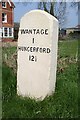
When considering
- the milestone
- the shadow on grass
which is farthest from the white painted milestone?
the shadow on grass

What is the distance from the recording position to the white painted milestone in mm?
6125

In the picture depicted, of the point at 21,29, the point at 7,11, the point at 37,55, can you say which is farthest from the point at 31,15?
the point at 7,11

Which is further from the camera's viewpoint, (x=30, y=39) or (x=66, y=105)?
(x=30, y=39)

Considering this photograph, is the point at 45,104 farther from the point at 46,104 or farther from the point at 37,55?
the point at 37,55

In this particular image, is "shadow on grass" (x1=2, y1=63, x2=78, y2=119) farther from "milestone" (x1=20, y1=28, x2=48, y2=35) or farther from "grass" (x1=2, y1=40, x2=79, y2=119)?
"milestone" (x1=20, y1=28, x2=48, y2=35)

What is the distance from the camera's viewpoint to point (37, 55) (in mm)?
6301

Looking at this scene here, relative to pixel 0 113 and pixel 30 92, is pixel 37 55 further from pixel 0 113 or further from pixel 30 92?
pixel 0 113

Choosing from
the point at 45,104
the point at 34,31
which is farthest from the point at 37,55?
the point at 45,104

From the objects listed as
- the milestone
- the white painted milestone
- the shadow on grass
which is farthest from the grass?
the milestone

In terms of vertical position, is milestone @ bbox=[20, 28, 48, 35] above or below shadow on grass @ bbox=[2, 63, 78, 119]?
above

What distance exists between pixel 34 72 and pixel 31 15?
111cm

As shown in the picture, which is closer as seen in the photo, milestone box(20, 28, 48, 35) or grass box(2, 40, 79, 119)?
grass box(2, 40, 79, 119)

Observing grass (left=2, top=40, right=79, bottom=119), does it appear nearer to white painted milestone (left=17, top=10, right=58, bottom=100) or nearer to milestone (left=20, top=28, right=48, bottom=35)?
white painted milestone (left=17, top=10, right=58, bottom=100)

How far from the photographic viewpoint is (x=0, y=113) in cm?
582
